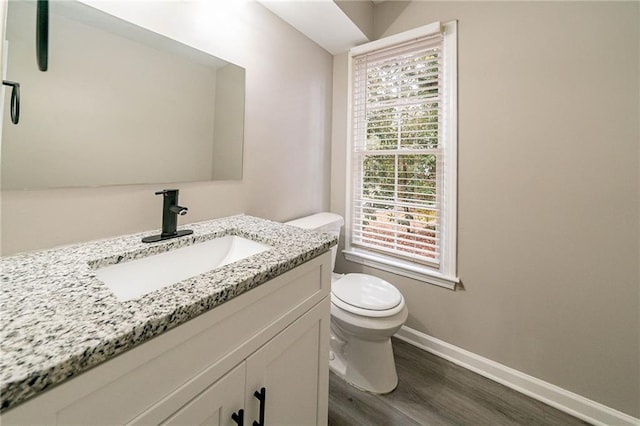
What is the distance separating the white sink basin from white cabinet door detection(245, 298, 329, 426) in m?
0.33

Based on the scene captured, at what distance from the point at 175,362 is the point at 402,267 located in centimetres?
159

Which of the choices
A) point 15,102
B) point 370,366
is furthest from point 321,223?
point 15,102

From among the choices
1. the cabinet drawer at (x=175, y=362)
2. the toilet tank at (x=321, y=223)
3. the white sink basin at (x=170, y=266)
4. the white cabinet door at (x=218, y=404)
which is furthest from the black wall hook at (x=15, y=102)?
the toilet tank at (x=321, y=223)

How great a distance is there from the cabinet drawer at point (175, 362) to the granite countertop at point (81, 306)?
23 mm

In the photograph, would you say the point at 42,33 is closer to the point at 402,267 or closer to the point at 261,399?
the point at 261,399

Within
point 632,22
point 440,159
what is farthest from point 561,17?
point 440,159

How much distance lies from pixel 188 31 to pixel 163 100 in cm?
35

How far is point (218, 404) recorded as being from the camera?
63 centimetres

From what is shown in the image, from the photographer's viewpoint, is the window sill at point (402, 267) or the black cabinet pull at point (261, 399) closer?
the black cabinet pull at point (261, 399)

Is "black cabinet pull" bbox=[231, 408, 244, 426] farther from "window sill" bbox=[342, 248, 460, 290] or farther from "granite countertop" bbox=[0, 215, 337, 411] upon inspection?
"window sill" bbox=[342, 248, 460, 290]

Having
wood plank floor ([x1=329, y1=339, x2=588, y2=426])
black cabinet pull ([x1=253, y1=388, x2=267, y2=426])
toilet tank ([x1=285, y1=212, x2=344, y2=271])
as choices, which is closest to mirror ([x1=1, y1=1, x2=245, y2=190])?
toilet tank ([x1=285, y1=212, x2=344, y2=271])

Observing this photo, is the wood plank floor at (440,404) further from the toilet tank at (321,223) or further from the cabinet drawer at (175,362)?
the cabinet drawer at (175,362)

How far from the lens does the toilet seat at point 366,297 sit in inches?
54.3

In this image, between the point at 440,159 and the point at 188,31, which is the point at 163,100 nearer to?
the point at 188,31
